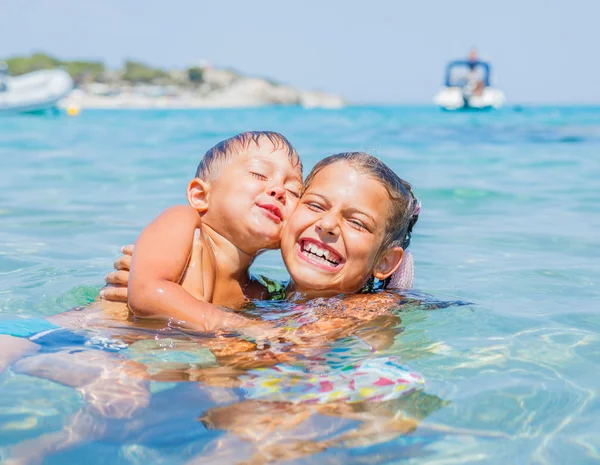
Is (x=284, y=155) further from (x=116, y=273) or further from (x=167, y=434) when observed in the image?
(x=167, y=434)

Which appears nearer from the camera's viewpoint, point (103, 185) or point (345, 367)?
point (345, 367)

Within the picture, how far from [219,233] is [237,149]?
443 millimetres

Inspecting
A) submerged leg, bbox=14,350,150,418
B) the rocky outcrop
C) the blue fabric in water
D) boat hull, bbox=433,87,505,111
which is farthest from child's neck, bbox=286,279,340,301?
the rocky outcrop

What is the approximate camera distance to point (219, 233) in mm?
3756

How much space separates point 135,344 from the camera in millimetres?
3160

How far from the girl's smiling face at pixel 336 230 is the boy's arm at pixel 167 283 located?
0.46 meters

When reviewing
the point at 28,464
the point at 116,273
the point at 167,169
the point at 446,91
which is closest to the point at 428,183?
the point at 167,169

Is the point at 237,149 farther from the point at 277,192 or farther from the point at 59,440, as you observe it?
the point at 59,440

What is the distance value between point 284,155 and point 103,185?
641 cm

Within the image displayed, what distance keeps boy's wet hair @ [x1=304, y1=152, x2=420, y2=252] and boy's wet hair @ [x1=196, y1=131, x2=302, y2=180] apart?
0.19 meters

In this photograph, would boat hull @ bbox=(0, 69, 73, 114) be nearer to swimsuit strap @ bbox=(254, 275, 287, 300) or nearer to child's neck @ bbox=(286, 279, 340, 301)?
swimsuit strap @ bbox=(254, 275, 287, 300)

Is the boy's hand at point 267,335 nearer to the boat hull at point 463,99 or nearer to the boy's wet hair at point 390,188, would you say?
the boy's wet hair at point 390,188

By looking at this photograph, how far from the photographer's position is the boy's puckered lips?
361 cm

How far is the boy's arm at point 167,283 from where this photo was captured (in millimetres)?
3213
